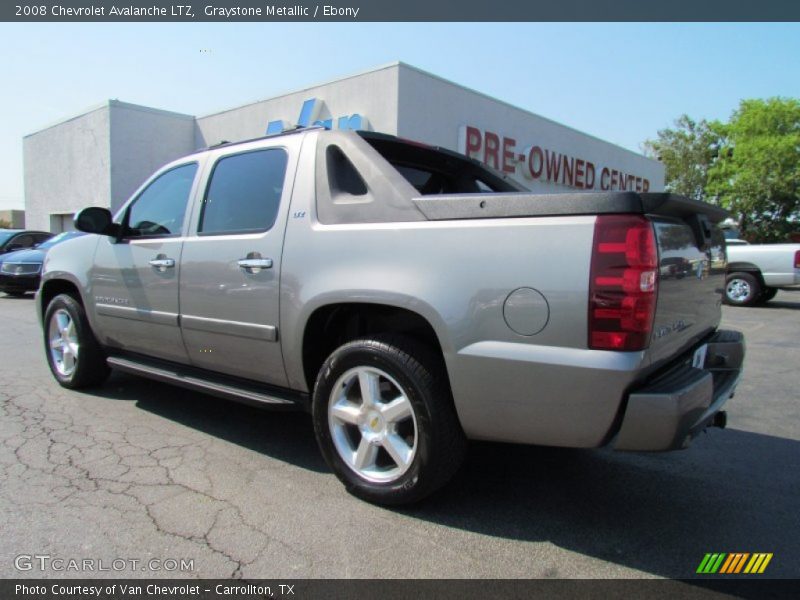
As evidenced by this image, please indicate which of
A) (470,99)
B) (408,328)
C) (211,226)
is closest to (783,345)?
(408,328)

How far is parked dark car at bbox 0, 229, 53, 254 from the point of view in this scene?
49.4 feet

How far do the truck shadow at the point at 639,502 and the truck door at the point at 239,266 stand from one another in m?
1.30

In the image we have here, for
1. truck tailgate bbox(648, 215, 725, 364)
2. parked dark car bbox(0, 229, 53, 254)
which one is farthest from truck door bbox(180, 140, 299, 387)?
parked dark car bbox(0, 229, 53, 254)

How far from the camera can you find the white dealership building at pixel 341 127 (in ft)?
47.3

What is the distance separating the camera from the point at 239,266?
3.32m

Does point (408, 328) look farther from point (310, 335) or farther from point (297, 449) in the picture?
point (297, 449)

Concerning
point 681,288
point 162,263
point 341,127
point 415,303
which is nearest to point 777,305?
point 341,127

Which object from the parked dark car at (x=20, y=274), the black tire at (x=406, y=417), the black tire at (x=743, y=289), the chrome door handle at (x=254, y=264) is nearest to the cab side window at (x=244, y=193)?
the chrome door handle at (x=254, y=264)

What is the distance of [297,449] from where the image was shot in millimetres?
3672

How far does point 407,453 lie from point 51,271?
3.84 m

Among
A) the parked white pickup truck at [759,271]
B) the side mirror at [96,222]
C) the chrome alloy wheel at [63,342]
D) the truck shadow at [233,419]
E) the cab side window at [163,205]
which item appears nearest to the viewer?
the truck shadow at [233,419]

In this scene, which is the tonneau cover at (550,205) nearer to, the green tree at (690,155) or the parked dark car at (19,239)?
the parked dark car at (19,239)

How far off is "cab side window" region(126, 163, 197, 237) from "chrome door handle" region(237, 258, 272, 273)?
2.70 ft

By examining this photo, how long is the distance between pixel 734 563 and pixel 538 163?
17074 mm
